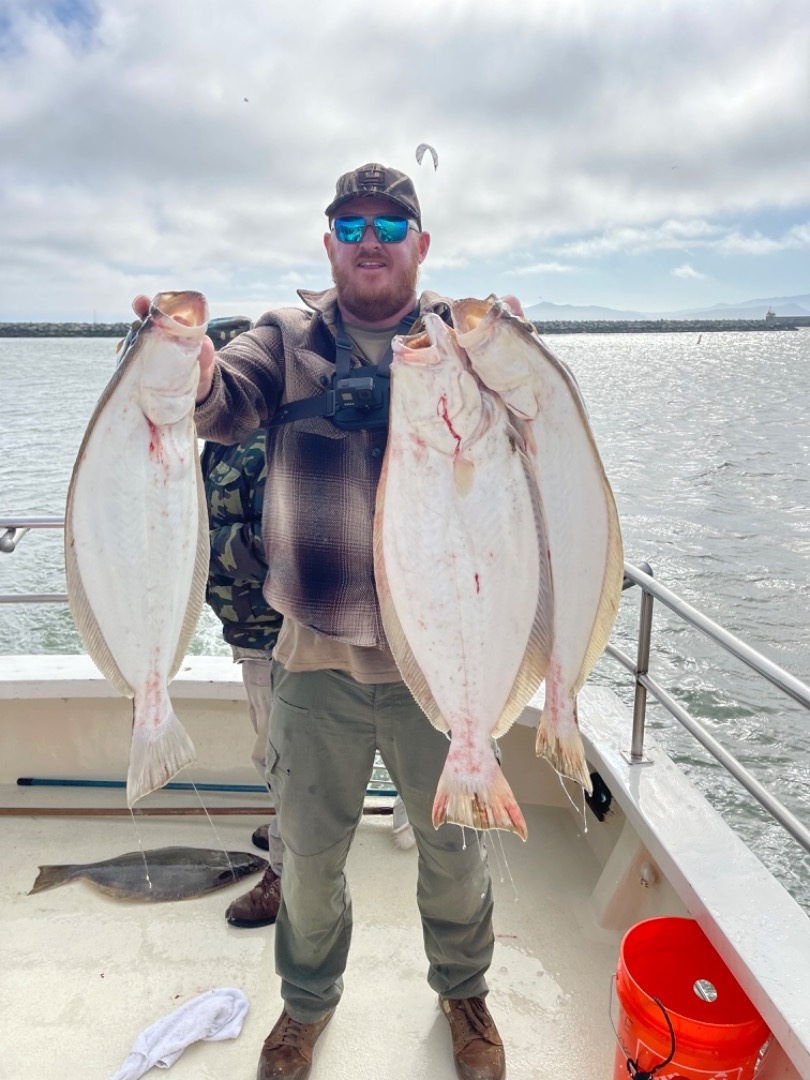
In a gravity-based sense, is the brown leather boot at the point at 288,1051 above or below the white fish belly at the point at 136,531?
below

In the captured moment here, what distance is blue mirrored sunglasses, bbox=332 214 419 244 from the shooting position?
2.18 metres

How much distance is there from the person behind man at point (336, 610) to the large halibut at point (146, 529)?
38cm

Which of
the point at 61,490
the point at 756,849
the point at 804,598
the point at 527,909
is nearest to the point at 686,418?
the point at 804,598

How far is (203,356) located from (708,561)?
1160 cm

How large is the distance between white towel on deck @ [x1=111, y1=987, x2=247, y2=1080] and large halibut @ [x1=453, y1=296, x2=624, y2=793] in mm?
1675

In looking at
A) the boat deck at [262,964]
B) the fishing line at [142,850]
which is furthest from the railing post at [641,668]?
the fishing line at [142,850]

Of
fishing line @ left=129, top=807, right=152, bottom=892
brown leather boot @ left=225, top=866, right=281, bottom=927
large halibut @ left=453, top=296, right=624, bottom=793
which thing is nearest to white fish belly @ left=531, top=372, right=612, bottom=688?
large halibut @ left=453, top=296, right=624, bottom=793

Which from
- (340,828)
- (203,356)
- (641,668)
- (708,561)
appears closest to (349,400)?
(203,356)

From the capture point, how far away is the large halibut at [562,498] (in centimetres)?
158

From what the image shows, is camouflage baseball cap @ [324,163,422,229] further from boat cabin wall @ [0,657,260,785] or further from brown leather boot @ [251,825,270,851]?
brown leather boot @ [251,825,270,851]

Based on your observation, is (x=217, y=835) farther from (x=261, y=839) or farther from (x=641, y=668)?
(x=641, y=668)

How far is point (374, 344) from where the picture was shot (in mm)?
2291

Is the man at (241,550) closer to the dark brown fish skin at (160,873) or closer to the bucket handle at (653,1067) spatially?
the dark brown fish skin at (160,873)

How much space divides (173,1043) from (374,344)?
7.49 feet
